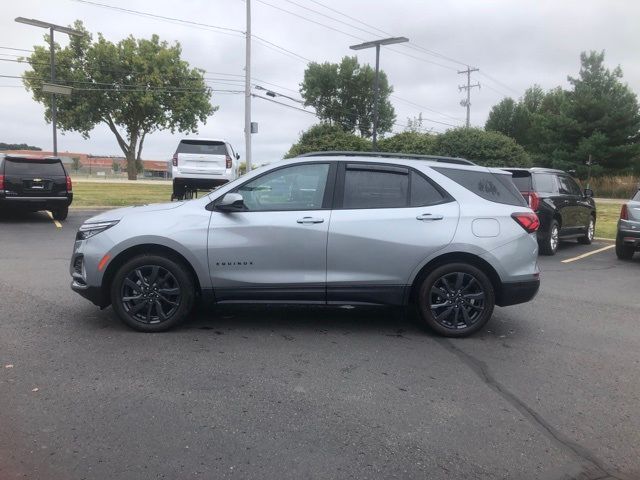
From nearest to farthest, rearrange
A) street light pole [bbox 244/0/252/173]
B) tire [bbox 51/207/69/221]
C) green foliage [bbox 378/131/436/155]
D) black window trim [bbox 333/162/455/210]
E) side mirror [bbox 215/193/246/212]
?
1. side mirror [bbox 215/193/246/212]
2. black window trim [bbox 333/162/455/210]
3. tire [bbox 51/207/69/221]
4. street light pole [bbox 244/0/252/173]
5. green foliage [bbox 378/131/436/155]

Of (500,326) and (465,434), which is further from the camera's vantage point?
(500,326)

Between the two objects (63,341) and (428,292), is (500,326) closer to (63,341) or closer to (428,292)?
(428,292)

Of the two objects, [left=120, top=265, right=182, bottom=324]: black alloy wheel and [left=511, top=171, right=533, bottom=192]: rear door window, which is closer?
[left=120, top=265, right=182, bottom=324]: black alloy wheel

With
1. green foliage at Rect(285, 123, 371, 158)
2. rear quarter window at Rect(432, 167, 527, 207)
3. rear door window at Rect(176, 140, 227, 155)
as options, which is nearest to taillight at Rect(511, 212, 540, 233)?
rear quarter window at Rect(432, 167, 527, 207)

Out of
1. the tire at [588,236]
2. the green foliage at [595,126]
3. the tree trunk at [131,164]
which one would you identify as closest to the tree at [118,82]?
the tree trunk at [131,164]

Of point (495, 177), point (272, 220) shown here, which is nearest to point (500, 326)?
point (495, 177)

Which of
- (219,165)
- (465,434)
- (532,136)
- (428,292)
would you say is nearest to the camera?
(465,434)

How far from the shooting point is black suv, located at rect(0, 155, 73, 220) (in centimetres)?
1312

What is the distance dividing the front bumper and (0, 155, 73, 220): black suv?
11779 mm

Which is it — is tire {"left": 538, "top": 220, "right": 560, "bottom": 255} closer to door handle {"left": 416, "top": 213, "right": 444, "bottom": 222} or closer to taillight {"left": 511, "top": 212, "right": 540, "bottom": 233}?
taillight {"left": 511, "top": 212, "right": 540, "bottom": 233}

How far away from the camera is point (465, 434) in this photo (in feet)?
11.0

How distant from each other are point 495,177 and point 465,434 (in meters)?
3.03

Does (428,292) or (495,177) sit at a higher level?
(495,177)

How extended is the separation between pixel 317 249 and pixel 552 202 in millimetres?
7414
